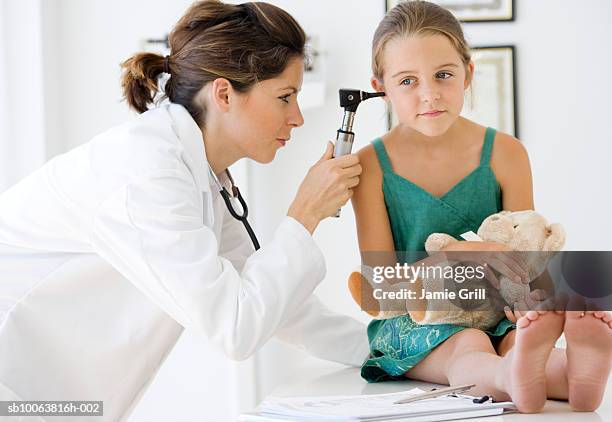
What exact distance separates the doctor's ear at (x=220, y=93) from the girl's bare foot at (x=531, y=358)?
0.69m

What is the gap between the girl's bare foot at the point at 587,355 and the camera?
1000 mm

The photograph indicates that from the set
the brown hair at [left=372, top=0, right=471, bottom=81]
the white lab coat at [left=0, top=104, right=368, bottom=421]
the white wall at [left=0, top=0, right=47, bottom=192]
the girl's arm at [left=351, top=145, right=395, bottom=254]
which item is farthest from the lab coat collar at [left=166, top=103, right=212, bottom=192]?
the white wall at [left=0, top=0, right=47, bottom=192]

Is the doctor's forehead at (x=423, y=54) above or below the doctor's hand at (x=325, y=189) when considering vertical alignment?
above

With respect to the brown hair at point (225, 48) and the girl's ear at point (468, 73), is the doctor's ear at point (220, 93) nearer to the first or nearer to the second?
the brown hair at point (225, 48)

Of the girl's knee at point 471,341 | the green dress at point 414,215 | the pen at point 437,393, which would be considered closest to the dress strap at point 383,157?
the green dress at point 414,215

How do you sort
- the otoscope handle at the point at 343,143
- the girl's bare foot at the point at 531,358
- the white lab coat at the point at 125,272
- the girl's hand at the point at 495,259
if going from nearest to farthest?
1. the girl's bare foot at the point at 531,358
2. the white lab coat at the point at 125,272
3. the girl's hand at the point at 495,259
4. the otoscope handle at the point at 343,143

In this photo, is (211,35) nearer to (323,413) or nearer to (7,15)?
(323,413)

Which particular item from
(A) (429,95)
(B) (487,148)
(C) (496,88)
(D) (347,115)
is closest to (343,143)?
(D) (347,115)

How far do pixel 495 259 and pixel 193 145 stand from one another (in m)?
0.54

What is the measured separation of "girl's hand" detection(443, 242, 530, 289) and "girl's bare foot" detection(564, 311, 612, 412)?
0.27 m

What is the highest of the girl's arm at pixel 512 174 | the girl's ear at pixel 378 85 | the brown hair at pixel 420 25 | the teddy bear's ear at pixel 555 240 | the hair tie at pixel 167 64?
the brown hair at pixel 420 25

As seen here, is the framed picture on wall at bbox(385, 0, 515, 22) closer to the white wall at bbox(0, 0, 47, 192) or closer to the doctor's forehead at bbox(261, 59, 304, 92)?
the white wall at bbox(0, 0, 47, 192)

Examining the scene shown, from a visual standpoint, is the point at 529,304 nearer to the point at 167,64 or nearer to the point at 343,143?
the point at 343,143

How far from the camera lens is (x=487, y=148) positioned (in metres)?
1.52
